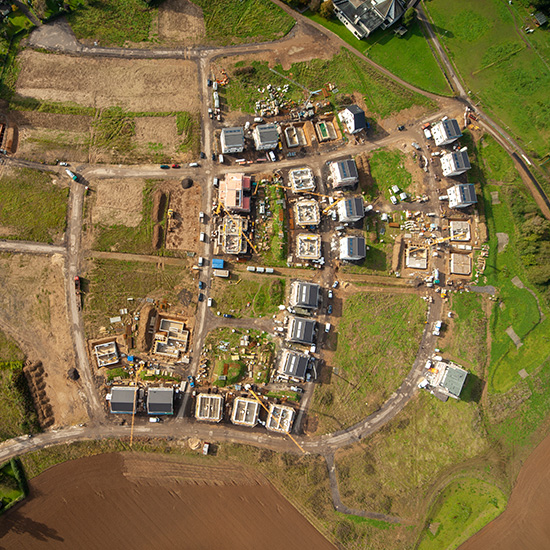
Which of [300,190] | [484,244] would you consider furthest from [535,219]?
[300,190]

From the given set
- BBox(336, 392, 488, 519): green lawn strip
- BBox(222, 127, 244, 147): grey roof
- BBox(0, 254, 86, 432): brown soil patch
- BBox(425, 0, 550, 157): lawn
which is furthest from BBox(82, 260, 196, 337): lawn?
BBox(425, 0, 550, 157): lawn

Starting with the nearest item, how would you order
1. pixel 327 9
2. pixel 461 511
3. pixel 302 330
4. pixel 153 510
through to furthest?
1. pixel 153 510
2. pixel 302 330
3. pixel 461 511
4. pixel 327 9

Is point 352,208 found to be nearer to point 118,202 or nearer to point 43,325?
point 118,202

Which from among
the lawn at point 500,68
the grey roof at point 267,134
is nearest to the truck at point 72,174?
the grey roof at point 267,134

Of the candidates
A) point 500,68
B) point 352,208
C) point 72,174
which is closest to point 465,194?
point 352,208

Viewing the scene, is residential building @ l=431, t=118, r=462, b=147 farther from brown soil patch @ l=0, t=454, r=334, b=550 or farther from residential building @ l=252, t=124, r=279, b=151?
brown soil patch @ l=0, t=454, r=334, b=550

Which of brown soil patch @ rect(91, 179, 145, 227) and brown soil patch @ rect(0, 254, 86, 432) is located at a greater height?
brown soil patch @ rect(91, 179, 145, 227)
